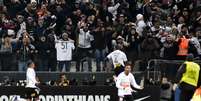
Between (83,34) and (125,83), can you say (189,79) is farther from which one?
(83,34)

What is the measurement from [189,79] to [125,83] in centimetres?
243

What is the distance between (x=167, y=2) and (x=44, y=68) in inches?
234

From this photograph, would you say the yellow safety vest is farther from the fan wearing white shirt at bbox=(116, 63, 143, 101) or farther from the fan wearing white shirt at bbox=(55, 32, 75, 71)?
the fan wearing white shirt at bbox=(55, 32, 75, 71)

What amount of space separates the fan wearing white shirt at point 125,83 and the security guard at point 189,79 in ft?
6.27

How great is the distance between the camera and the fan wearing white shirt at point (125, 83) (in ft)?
71.9

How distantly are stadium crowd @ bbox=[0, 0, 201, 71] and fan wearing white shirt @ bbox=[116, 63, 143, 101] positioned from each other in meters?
2.79

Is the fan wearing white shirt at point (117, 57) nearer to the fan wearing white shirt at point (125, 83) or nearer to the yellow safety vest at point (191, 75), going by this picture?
the fan wearing white shirt at point (125, 83)

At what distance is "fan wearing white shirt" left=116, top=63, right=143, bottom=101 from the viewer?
21922 millimetres

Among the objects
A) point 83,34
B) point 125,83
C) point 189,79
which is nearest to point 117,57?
point 83,34

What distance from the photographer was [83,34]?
990 inches

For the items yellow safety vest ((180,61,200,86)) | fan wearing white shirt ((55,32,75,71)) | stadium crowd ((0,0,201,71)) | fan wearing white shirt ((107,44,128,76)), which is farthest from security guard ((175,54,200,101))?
fan wearing white shirt ((55,32,75,71))

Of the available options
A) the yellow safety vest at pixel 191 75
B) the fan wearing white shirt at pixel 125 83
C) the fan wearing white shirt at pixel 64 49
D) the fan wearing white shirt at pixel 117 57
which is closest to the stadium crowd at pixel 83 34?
the fan wearing white shirt at pixel 64 49

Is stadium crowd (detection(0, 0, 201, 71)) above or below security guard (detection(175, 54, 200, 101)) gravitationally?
above

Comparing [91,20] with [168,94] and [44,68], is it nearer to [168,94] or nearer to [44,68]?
[44,68]
